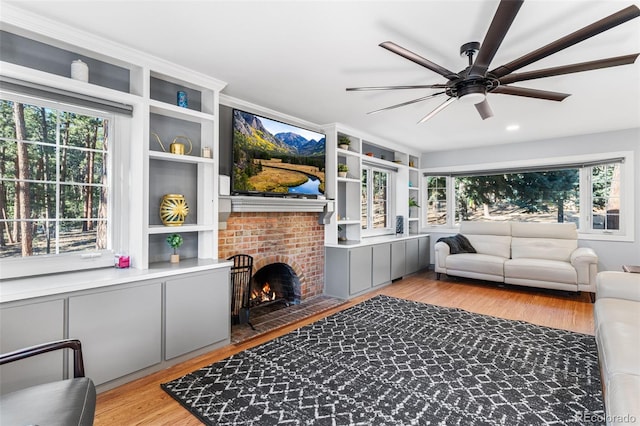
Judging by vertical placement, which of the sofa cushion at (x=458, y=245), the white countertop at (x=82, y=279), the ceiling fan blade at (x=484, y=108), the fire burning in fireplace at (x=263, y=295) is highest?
the ceiling fan blade at (x=484, y=108)

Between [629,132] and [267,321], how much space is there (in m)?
5.57

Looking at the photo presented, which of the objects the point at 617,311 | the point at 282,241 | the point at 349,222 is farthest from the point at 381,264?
the point at 617,311

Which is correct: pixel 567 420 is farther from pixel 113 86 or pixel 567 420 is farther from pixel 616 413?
pixel 113 86

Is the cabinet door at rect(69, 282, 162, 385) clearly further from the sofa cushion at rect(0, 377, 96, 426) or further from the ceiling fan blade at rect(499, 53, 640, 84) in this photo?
the ceiling fan blade at rect(499, 53, 640, 84)

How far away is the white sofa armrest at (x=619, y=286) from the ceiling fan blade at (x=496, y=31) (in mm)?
2131

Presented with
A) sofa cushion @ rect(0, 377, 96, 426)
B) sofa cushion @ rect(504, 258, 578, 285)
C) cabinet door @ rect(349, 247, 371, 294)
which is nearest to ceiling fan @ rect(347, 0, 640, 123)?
sofa cushion @ rect(0, 377, 96, 426)

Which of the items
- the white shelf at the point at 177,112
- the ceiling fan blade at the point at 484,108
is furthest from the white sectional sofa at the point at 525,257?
the white shelf at the point at 177,112

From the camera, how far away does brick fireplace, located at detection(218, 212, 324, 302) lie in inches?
135

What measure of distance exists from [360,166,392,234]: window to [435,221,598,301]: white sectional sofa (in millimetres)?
1065

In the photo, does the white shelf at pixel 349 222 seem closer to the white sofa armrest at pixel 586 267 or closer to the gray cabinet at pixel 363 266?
the gray cabinet at pixel 363 266

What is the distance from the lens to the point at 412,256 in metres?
5.77

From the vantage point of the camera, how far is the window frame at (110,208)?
223cm

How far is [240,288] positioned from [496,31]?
2.95m

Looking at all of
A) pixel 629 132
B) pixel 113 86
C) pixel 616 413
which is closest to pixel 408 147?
pixel 629 132
